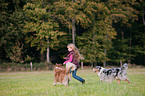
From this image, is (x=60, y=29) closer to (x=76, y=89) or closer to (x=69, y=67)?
(x=69, y=67)

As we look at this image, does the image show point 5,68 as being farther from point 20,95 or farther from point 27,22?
point 20,95

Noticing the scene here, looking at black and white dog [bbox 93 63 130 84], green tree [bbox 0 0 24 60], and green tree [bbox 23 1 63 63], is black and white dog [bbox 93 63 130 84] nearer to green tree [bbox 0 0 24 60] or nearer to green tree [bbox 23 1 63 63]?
green tree [bbox 23 1 63 63]

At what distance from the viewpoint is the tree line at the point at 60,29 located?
29.2 meters

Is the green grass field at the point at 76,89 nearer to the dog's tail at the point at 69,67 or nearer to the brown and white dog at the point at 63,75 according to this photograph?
the brown and white dog at the point at 63,75

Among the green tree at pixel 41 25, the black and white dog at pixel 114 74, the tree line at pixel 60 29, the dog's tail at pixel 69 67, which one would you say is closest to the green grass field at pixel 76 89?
the black and white dog at pixel 114 74

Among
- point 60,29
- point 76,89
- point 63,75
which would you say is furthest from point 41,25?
point 76,89

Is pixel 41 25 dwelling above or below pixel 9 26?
above

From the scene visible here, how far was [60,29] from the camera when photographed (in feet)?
111

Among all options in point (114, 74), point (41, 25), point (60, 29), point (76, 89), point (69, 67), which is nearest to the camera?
point (76, 89)

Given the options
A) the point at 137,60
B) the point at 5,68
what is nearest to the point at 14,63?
the point at 5,68

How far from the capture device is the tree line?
29.2m

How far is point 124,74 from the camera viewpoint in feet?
30.2

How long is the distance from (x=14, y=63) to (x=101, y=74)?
69.6ft

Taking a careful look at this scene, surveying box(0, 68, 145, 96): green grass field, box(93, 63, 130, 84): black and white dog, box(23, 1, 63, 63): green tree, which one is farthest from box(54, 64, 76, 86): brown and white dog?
box(23, 1, 63, 63): green tree
